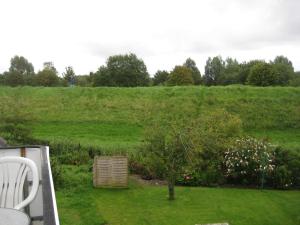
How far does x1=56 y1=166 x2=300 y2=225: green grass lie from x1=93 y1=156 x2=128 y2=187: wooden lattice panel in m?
0.40

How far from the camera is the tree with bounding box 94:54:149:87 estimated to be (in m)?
50.2

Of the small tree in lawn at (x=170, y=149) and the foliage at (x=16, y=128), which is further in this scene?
the foliage at (x=16, y=128)

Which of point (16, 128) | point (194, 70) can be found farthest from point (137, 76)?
point (16, 128)

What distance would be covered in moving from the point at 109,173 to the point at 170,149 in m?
3.42

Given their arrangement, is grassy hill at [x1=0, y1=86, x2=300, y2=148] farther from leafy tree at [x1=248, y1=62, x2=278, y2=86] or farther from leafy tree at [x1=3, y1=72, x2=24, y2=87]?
leafy tree at [x1=248, y1=62, x2=278, y2=86]

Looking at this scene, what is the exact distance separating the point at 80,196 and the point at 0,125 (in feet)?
30.5

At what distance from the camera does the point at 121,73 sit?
50.2 metres

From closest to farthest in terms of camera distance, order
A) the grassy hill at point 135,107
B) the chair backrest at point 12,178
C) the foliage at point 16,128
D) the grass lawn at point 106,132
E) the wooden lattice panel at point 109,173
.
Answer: the chair backrest at point 12,178
the wooden lattice panel at point 109,173
the foliage at point 16,128
the grass lawn at point 106,132
the grassy hill at point 135,107

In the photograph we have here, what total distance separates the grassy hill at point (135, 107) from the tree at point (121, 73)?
1370cm

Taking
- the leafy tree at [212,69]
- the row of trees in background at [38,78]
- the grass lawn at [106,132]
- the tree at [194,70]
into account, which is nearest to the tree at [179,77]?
the tree at [194,70]

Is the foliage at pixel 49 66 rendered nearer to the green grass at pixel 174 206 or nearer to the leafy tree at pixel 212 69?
the leafy tree at pixel 212 69

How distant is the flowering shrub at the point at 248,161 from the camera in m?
17.7

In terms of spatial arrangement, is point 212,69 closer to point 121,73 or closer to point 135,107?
point 121,73

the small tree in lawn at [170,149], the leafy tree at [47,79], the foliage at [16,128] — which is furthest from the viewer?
the leafy tree at [47,79]
